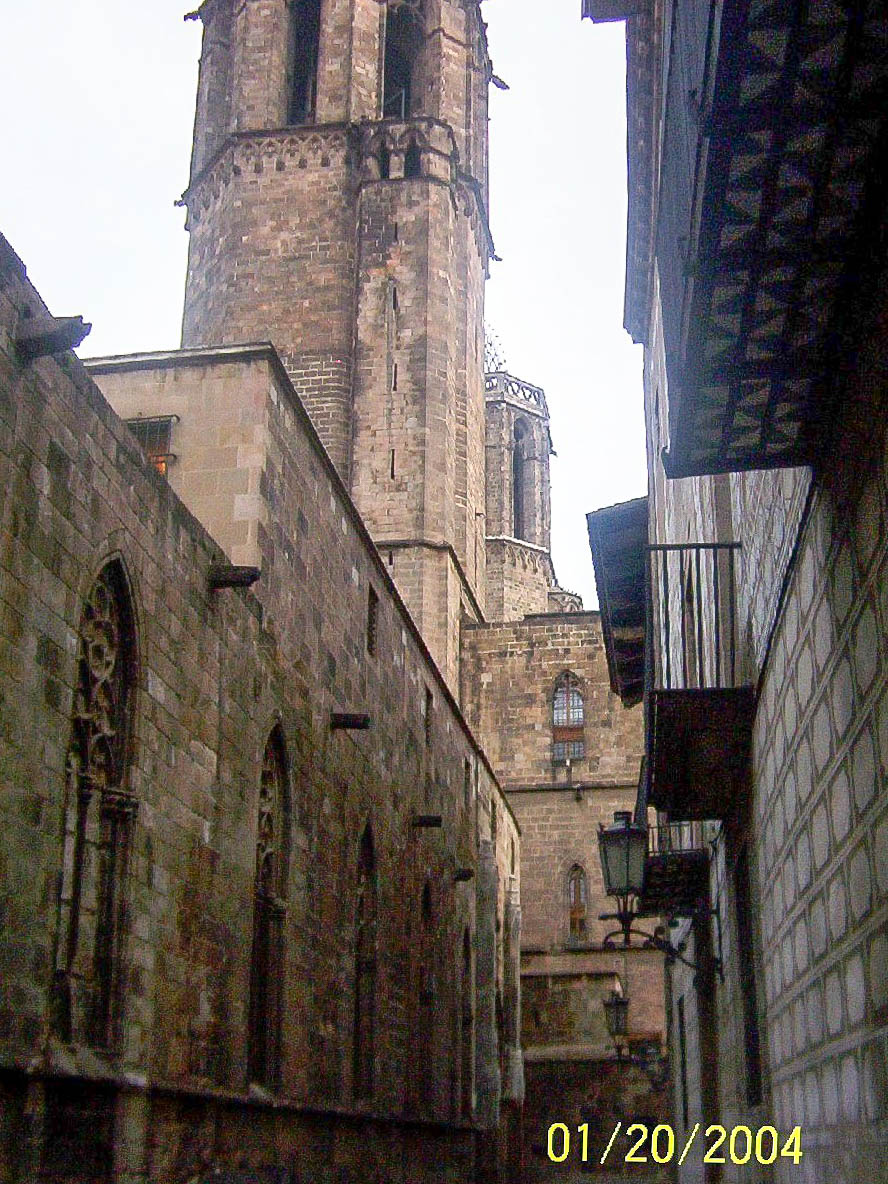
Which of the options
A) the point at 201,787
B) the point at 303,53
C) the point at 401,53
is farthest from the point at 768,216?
the point at 401,53

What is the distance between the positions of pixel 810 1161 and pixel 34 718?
4664 millimetres

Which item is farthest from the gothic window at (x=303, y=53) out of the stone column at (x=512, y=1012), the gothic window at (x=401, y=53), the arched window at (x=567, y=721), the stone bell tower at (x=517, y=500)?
the stone column at (x=512, y=1012)

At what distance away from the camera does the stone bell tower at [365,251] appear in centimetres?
3328

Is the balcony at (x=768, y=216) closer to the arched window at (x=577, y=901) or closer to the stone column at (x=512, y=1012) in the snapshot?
the stone column at (x=512, y=1012)

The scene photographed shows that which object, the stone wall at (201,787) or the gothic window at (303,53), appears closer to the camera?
the stone wall at (201,787)

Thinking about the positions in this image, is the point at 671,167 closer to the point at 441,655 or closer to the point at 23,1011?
the point at 23,1011

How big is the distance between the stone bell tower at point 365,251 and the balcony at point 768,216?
1070 inches

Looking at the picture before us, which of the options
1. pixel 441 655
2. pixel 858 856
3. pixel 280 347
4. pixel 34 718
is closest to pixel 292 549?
pixel 34 718

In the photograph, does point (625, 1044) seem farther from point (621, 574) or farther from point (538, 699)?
point (538, 699)

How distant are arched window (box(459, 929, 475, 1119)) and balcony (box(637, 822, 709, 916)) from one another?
867 centimetres

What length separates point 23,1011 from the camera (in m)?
7.86

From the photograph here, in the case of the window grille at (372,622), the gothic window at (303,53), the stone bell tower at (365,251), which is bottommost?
the window grille at (372,622)

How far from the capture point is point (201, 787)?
11.0 metres

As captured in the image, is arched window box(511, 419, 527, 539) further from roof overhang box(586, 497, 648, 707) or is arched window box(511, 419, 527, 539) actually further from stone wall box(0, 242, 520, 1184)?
stone wall box(0, 242, 520, 1184)
